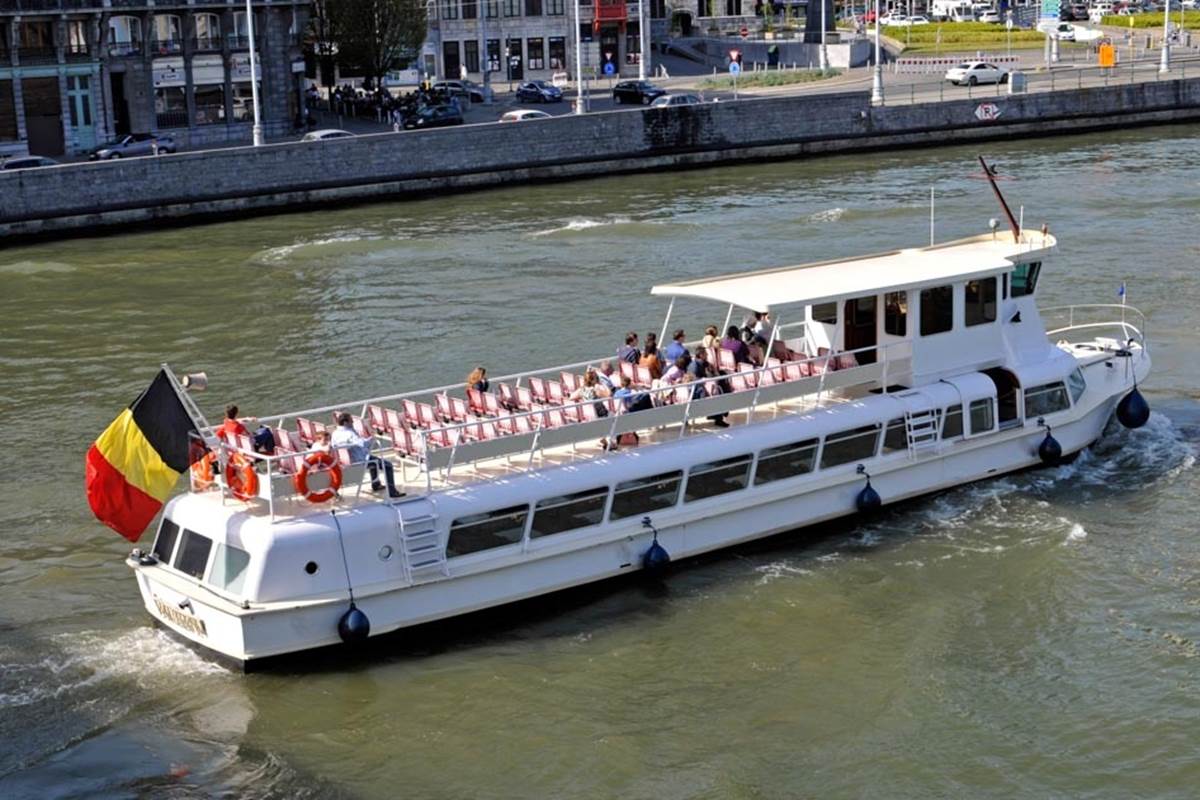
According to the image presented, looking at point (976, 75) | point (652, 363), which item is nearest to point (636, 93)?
point (976, 75)

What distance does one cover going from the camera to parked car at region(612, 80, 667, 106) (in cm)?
7169

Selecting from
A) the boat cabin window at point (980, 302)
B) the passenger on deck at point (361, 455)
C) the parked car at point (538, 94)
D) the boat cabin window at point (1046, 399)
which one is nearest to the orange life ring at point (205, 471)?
the passenger on deck at point (361, 455)

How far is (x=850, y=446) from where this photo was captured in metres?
22.0

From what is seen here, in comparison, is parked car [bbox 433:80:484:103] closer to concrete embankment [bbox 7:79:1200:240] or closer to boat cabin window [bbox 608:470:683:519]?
concrete embankment [bbox 7:79:1200:240]

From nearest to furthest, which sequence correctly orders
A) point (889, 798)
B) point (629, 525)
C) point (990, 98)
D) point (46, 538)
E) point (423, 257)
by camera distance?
1. point (889, 798)
2. point (629, 525)
3. point (46, 538)
4. point (423, 257)
5. point (990, 98)

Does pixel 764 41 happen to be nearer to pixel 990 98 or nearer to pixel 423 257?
pixel 990 98

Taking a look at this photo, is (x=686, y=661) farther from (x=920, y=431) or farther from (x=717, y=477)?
(x=920, y=431)

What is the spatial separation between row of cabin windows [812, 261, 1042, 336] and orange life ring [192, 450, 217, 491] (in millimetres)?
7946

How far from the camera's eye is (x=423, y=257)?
43438 mm

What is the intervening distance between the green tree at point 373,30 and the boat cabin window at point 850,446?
5519 centimetres

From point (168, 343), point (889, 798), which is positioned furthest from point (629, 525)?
point (168, 343)

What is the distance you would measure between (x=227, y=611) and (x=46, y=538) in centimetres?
589

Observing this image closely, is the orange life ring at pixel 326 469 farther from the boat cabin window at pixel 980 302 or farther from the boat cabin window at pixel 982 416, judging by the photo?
the boat cabin window at pixel 980 302

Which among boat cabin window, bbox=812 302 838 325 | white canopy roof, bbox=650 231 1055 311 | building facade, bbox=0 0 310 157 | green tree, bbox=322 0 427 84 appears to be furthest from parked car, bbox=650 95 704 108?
boat cabin window, bbox=812 302 838 325
